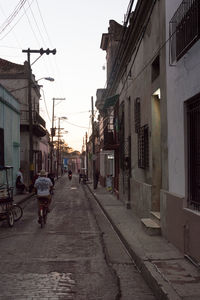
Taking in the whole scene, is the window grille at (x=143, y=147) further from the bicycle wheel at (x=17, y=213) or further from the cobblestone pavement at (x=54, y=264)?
the bicycle wheel at (x=17, y=213)

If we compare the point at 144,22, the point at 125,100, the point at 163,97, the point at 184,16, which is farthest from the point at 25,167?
the point at 184,16

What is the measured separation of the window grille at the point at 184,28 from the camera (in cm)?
683

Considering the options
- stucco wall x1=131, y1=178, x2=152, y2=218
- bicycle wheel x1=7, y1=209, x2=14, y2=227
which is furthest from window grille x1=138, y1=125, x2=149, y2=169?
bicycle wheel x1=7, y1=209, x2=14, y2=227

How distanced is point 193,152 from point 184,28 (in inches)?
89.9

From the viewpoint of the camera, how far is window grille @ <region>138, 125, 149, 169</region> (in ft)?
40.9

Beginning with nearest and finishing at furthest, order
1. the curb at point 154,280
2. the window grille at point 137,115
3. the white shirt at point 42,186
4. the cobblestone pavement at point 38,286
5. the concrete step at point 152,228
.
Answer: the curb at point 154,280
the cobblestone pavement at point 38,286
the concrete step at point 152,228
the white shirt at point 42,186
the window grille at point 137,115

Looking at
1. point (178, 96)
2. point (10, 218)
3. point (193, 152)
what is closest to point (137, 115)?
point (10, 218)

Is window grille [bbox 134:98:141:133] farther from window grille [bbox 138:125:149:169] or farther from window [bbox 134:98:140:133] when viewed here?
window grille [bbox 138:125:149:169]

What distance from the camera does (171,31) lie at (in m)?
8.65

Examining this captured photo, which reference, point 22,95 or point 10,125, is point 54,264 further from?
point 22,95

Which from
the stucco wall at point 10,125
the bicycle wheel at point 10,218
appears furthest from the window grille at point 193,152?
the stucco wall at point 10,125

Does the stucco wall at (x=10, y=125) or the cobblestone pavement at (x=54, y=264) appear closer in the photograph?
the cobblestone pavement at (x=54, y=264)

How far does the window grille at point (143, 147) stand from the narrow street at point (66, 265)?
230 cm

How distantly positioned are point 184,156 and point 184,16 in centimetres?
255
